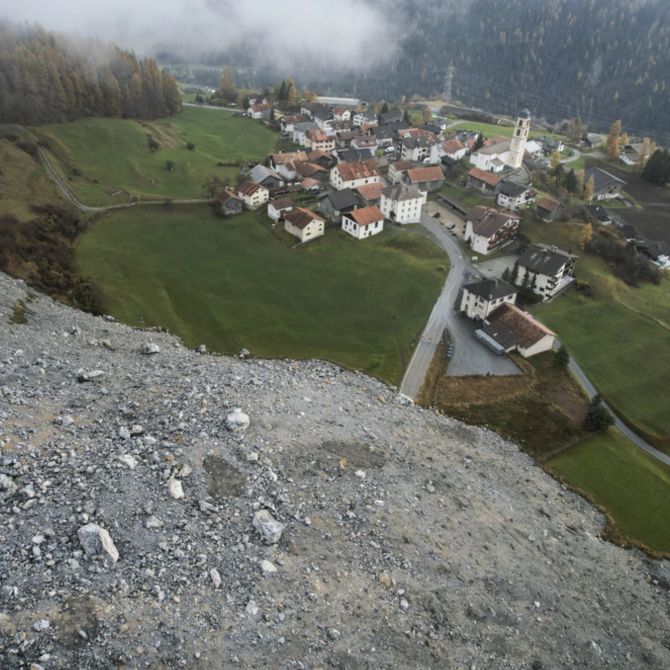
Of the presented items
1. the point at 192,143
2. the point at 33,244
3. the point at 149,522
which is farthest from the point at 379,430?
the point at 192,143

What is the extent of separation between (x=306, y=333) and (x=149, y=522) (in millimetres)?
41390

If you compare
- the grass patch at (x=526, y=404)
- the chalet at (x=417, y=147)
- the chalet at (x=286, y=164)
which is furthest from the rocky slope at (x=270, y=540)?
the chalet at (x=417, y=147)

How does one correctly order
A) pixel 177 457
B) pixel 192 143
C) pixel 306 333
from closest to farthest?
pixel 177 457, pixel 306 333, pixel 192 143

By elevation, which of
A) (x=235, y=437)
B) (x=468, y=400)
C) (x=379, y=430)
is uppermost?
(x=235, y=437)

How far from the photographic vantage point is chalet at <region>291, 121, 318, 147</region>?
5733 inches

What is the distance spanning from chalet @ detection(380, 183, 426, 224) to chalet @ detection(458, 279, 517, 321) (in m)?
32.0

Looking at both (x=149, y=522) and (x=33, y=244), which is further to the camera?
(x=33, y=244)

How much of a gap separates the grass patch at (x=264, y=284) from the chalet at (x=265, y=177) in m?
11.2

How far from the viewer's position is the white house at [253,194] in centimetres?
10456

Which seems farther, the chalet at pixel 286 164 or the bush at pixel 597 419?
the chalet at pixel 286 164

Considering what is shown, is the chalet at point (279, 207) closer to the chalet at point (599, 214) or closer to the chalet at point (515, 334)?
the chalet at point (515, 334)

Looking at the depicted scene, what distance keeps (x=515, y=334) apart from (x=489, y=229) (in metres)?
29.4

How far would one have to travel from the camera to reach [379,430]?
160ft

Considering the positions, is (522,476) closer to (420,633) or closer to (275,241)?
(420,633)
